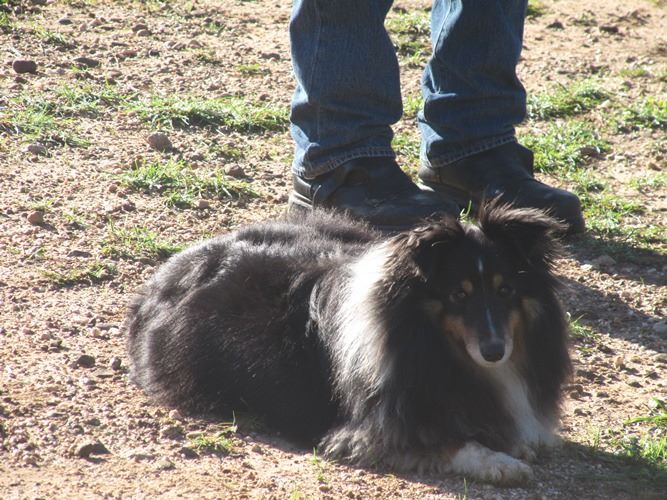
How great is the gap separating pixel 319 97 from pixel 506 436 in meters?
2.01

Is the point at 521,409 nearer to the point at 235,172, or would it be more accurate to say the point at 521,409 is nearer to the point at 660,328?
the point at 660,328

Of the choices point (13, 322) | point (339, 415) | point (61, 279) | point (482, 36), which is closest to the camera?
point (339, 415)

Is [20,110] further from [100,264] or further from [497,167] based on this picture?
[497,167]

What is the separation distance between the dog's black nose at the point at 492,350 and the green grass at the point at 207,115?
361cm

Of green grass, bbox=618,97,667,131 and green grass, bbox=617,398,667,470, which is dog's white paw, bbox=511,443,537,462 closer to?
green grass, bbox=617,398,667,470

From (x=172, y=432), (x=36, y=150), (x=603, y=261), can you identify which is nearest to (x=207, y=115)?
(x=36, y=150)

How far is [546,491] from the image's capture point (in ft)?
11.6

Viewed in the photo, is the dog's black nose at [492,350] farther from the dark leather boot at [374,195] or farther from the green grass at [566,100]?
the green grass at [566,100]

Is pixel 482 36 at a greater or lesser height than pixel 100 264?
greater

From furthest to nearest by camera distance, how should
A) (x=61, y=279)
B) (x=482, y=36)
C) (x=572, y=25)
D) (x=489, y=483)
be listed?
(x=572, y=25), (x=482, y=36), (x=61, y=279), (x=489, y=483)

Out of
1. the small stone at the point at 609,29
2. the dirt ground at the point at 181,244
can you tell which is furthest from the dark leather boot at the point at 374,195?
the small stone at the point at 609,29

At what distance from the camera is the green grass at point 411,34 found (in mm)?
7969

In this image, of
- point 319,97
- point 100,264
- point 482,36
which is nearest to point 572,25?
point 482,36

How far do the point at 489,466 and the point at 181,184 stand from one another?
9.73ft
